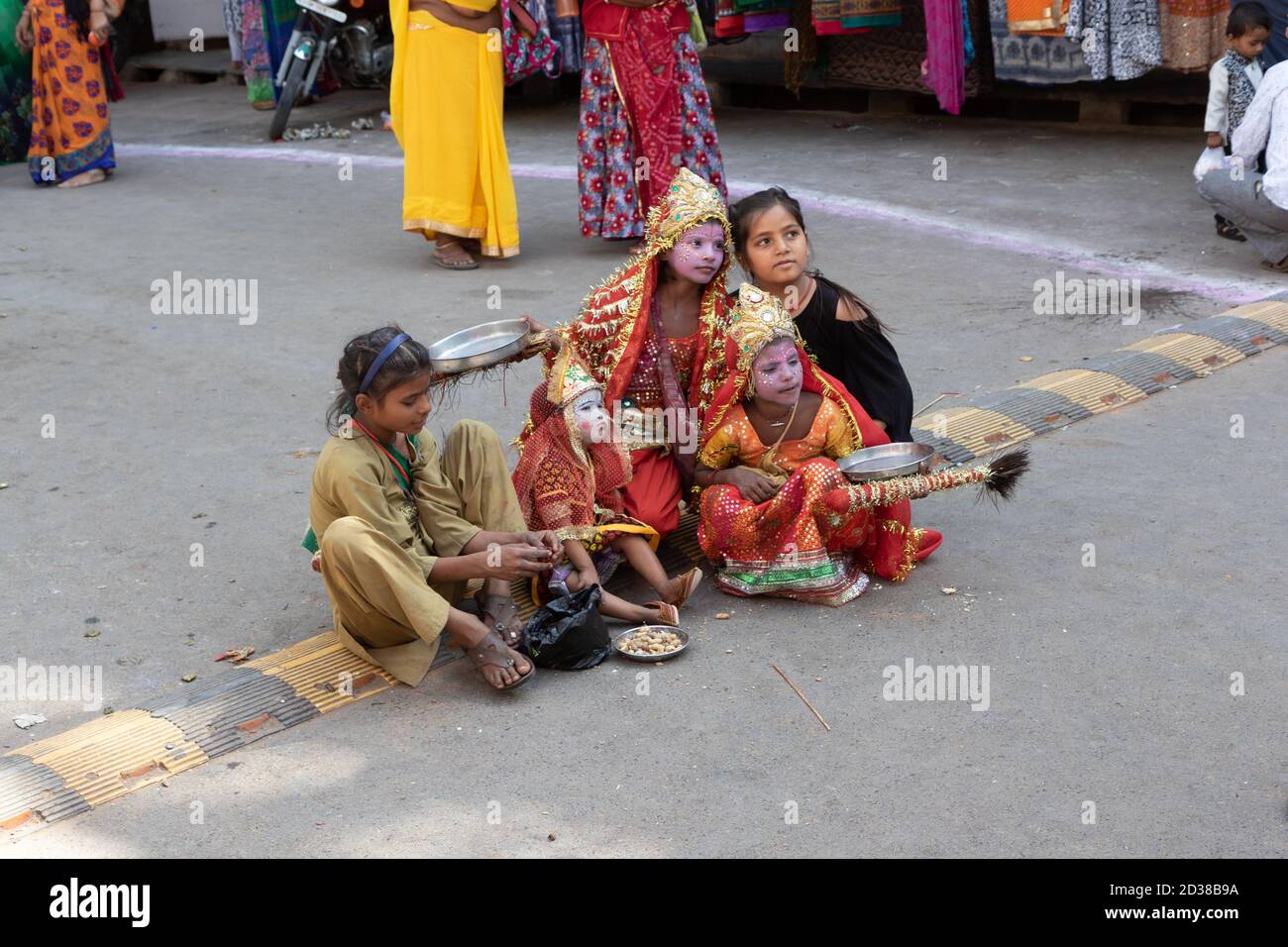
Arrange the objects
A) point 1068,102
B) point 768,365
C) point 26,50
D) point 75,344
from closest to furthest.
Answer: point 768,365, point 75,344, point 26,50, point 1068,102

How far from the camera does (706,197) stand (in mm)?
3934

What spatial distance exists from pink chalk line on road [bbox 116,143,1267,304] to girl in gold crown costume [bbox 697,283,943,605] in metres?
3.01

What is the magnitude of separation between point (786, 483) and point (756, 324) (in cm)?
40

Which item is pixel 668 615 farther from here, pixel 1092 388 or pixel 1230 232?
pixel 1230 232

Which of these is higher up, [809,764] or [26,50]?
[26,50]

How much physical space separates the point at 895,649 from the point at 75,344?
3886 millimetres

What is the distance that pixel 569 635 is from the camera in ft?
11.0

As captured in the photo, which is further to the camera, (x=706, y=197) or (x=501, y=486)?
(x=706, y=197)

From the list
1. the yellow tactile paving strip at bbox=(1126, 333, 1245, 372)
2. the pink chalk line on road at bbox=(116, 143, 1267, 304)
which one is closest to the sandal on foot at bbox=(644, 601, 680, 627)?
the yellow tactile paving strip at bbox=(1126, 333, 1245, 372)

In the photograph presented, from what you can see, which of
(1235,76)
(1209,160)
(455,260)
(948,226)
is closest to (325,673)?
(455,260)

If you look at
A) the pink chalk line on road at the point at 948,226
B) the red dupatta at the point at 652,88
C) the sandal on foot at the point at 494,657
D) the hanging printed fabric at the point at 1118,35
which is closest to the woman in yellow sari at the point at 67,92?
the pink chalk line on road at the point at 948,226

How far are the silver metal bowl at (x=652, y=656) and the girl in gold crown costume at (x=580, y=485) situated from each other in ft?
0.64

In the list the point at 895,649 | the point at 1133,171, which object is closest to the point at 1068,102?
the point at 1133,171
